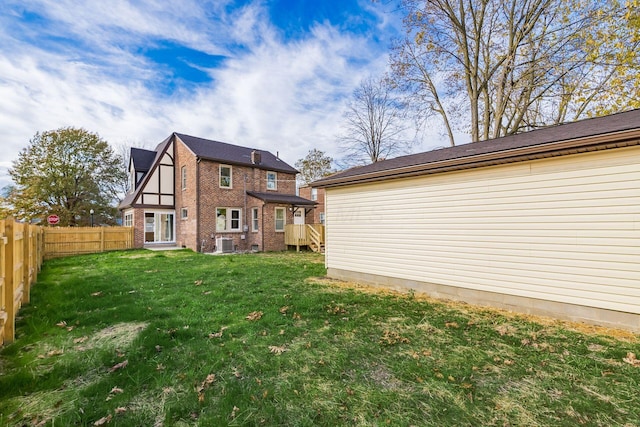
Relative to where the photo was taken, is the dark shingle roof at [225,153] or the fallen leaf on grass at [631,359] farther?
the dark shingle roof at [225,153]

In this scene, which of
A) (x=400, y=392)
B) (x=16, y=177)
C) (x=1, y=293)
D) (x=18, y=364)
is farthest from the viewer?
(x=16, y=177)

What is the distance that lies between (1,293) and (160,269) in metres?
6.50

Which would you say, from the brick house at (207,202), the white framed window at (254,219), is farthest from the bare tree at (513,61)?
the white framed window at (254,219)

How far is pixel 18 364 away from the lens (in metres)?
3.41

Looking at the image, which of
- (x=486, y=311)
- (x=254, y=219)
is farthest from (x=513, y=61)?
(x=254, y=219)

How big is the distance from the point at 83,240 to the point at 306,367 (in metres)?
17.6

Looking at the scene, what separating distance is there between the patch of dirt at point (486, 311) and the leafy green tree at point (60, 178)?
25302mm

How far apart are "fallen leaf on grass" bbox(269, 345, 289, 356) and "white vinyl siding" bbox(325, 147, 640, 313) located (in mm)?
4191

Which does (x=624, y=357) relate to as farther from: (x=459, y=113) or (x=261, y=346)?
(x=459, y=113)

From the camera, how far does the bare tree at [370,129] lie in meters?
24.3

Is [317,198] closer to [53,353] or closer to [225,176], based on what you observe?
[225,176]

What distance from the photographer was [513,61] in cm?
1409

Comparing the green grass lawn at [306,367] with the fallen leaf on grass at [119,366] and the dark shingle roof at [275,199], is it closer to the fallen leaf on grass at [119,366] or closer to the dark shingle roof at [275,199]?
the fallen leaf on grass at [119,366]

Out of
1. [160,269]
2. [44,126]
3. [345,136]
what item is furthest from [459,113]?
[44,126]
